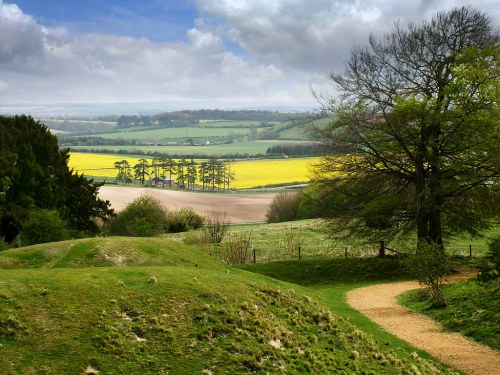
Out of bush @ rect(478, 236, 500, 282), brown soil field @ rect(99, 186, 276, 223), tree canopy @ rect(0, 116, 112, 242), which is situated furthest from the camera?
brown soil field @ rect(99, 186, 276, 223)

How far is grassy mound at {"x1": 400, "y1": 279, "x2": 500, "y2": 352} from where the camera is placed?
1761cm

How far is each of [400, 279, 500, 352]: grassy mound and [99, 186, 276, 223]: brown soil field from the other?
46772 mm

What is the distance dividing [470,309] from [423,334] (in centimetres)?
309

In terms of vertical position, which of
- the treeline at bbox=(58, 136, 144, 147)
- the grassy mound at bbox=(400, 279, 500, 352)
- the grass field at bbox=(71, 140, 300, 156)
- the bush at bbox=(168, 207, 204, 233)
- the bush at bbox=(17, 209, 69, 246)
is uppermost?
the treeline at bbox=(58, 136, 144, 147)

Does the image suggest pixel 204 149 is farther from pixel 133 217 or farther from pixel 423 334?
pixel 423 334

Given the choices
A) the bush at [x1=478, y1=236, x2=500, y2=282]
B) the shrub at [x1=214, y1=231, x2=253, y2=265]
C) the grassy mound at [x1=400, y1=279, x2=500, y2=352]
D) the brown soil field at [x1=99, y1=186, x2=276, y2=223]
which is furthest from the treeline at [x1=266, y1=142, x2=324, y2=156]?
the bush at [x1=478, y1=236, x2=500, y2=282]

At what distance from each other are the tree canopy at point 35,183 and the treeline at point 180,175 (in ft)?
177

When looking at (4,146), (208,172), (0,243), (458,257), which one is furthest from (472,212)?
(208,172)

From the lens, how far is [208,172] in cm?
10044

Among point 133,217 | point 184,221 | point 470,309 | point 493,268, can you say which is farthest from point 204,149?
point 493,268

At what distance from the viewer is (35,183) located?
40219 millimetres

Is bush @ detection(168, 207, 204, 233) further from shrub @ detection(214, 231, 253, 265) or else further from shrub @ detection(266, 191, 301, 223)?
shrub @ detection(214, 231, 253, 265)

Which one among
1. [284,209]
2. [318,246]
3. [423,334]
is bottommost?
[284,209]

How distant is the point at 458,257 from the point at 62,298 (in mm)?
26667
